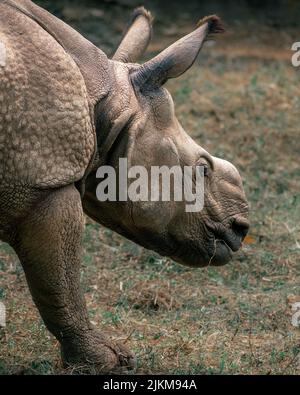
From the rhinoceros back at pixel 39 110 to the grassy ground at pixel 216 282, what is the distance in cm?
117

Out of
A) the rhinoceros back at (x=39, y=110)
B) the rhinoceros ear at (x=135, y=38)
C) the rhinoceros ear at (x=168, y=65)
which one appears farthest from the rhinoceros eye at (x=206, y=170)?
the rhinoceros back at (x=39, y=110)

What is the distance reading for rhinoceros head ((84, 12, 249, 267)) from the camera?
16.7 ft

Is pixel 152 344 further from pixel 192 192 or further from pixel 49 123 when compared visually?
pixel 49 123

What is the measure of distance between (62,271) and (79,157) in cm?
54

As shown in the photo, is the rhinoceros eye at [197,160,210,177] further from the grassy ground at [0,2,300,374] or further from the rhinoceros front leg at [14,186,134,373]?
the grassy ground at [0,2,300,374]

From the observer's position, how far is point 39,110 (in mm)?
4531

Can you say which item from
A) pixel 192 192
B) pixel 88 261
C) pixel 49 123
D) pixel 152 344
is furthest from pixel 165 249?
pixel 88 261

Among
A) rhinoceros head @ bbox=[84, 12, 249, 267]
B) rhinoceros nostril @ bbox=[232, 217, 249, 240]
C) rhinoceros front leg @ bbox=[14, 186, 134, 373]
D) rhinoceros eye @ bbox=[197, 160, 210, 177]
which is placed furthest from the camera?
rhinoceros nostril @ bbox=[232, 217, 249, 240]

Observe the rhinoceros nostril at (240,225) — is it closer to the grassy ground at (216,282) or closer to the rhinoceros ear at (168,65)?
the grassy ground at (216,282)

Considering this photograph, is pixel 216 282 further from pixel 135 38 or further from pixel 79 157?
pixel 79 157

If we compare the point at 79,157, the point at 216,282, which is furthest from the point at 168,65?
the point at 216,282

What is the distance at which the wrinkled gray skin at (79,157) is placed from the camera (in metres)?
4.53

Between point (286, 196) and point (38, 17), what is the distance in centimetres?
448

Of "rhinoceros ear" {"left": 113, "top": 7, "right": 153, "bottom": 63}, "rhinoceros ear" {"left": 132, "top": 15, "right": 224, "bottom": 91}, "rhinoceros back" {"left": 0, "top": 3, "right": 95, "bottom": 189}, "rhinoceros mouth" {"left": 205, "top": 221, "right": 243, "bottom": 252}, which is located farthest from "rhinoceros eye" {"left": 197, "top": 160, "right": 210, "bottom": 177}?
"rhinoceros back" {"left": 0, "top": 3, "right": 95, "bottom": 189}
